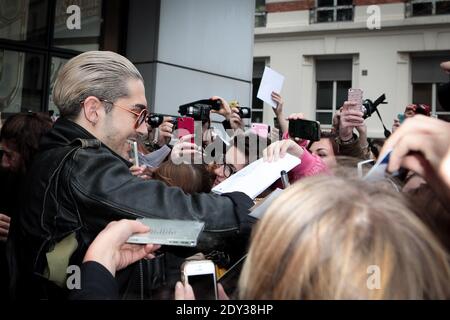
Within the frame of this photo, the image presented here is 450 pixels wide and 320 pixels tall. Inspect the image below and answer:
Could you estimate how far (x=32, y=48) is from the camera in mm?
4918

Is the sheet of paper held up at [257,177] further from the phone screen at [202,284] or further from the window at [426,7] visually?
the window at [426,7]

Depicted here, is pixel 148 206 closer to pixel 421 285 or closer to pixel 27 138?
→ pixel 421 285

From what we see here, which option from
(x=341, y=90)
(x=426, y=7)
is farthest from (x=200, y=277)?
(x=426, y=7)

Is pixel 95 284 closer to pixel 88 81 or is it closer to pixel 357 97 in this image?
pixel 88 81

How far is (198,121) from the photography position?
10.6ft

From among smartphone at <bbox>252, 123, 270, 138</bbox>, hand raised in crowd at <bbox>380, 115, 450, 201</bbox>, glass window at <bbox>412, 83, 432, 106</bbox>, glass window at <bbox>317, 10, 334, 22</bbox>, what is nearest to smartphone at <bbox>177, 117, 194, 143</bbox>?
smartphone at <bbox>252, 123, 270, 138</bbox>

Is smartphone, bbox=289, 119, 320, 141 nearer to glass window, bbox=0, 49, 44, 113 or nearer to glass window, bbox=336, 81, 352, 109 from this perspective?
glass window, bbox=0, 49, 44, 113

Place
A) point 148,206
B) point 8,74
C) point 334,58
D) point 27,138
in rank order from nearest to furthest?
point 148,206
point 27,138
point 8,74
point 334,58

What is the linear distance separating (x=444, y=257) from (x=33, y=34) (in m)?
5.12

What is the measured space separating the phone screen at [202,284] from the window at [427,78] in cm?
1171

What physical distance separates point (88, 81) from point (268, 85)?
1714 mm

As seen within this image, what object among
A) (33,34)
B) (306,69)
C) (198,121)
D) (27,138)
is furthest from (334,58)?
(27,138)

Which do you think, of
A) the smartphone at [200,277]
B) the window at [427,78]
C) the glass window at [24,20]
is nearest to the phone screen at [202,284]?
the smartphone at [200,277]

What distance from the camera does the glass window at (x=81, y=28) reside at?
5.06m
